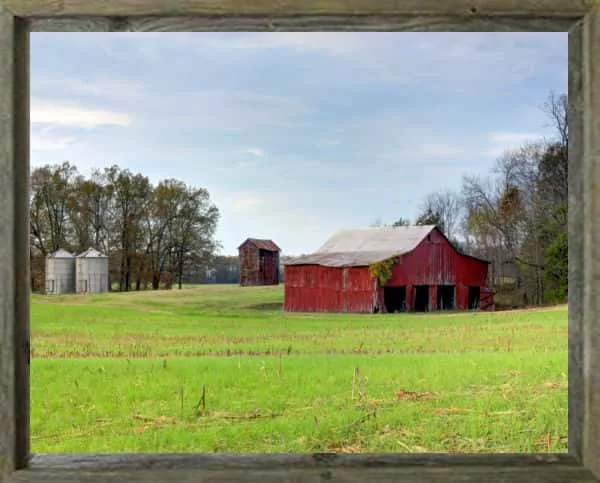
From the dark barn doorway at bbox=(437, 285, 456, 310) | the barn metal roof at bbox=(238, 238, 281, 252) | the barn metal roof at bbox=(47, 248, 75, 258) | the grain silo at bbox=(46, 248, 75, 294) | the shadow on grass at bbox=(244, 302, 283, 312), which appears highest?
the barn metal roof at bbox=(238, 238, 281, 252)

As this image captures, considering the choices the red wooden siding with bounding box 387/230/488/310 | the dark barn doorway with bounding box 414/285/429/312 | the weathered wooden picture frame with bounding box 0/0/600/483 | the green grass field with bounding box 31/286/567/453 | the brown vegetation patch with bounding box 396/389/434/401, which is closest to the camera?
the weathered wooden picture frame with bounding box 0/0/600/483

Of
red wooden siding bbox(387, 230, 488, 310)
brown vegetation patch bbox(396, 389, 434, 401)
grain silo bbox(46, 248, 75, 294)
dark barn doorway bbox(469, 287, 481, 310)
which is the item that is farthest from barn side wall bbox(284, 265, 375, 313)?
grain silo bbox(46, 248, 75, 294)

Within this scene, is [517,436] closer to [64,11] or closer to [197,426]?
[197,426]

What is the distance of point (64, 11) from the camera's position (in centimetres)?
129

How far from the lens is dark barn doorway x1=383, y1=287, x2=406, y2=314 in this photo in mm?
2768

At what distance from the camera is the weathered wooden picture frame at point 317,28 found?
4.18 ft

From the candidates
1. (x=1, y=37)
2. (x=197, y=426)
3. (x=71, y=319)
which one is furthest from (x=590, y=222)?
(x=71, y=319)

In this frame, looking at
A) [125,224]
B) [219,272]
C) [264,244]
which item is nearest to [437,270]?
[264,244]

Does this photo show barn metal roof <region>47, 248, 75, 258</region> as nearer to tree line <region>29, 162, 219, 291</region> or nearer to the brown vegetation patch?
tree line <region>29, 162, 219, 291</region>

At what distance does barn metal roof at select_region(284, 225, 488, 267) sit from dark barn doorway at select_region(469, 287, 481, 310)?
0.48 ft

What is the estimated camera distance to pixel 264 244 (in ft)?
7.87

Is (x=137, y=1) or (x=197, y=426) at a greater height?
(x=137, y=1)

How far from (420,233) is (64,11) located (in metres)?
1.64

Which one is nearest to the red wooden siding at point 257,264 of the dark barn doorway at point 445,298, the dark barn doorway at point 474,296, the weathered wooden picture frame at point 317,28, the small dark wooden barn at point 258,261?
the small dark wooden barn at point 258,261
